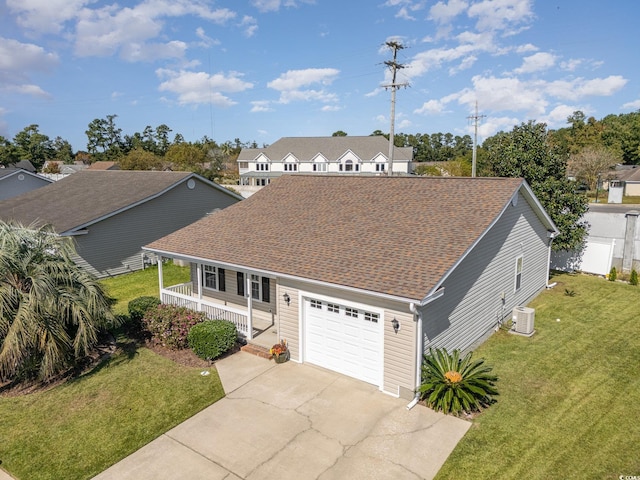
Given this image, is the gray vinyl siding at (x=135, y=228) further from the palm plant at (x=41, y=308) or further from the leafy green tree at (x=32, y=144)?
the leafy green tree at (x=32, y=144)

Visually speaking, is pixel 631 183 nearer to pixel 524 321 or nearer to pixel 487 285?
pixel 524 321

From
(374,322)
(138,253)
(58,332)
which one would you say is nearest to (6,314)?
(58,332)

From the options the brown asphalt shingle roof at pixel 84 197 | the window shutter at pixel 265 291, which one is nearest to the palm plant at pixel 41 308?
the window shutter at pixel 265 291

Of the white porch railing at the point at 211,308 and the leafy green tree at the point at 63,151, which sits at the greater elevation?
the leafy green tree at the point at 63,151

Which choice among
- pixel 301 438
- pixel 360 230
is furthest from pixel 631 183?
pixel 301 438

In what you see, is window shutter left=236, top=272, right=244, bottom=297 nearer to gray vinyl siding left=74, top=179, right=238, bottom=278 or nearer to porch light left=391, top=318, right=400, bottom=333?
porch light left=391, top=318, right=400, bottom=333

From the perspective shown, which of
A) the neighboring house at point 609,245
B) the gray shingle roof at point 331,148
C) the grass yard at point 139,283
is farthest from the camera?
the gray shingle roof at point 331,148

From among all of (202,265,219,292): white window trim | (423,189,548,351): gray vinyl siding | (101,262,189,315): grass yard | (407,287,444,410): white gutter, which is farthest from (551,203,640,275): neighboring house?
(101,262,189,315): grass yard
